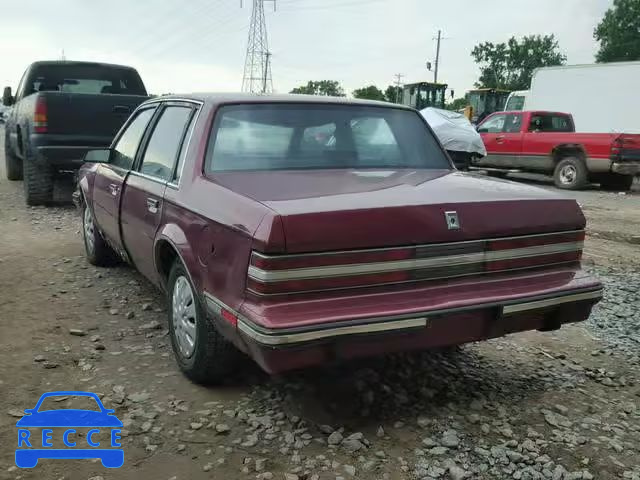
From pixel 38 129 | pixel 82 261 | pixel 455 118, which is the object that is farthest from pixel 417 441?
pixel 455 118

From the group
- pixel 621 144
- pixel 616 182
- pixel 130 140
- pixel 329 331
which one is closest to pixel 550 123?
pixel 616 182

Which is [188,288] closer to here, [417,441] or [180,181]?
[180,181]

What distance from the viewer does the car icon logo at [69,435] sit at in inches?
106

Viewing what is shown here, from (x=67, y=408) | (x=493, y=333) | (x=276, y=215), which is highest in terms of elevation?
(x=276, y=215)

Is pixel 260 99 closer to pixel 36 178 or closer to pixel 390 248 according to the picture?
pixel 390 248

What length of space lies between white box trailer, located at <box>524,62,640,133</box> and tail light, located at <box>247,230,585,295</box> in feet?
54.6

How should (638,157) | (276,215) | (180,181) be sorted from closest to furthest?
(276,215), (180,181), (638,157)

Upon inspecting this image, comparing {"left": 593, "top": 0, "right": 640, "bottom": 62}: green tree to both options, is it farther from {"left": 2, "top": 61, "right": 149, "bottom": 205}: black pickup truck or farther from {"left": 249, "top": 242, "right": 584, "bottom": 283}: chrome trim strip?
{"left": 249, "top": 242, "right": 584, "bottom": 283}: chrome trim strip

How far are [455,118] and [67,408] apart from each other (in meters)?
12.9

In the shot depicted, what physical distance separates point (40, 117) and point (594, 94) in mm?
16101

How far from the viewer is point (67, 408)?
3.06m

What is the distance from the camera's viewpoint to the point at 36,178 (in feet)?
27.6

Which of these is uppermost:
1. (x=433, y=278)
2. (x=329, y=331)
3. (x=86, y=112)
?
(x=86, y=112)

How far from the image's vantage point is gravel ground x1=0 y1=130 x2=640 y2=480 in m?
2.62
